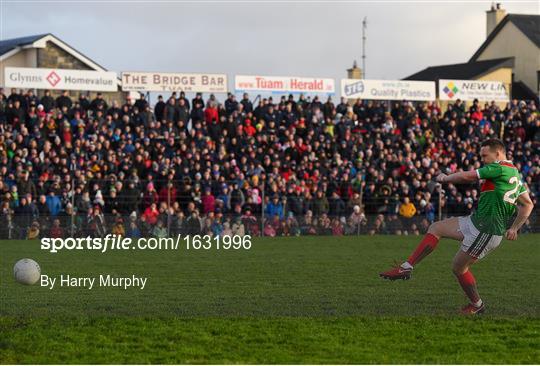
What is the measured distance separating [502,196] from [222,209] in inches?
633

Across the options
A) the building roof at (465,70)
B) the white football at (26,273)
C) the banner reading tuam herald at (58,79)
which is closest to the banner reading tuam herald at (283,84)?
the banner reading tuam herald at (58,79)

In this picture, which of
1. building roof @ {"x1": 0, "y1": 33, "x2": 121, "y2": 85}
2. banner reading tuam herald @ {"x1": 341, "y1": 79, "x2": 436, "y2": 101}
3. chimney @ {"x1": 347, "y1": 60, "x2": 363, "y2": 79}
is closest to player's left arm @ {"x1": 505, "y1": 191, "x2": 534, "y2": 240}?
banner reading tuam herald @ {"x1": 341, "y1": 79, "x2": 436, "y2": 101}

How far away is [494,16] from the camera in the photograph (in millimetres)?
58812

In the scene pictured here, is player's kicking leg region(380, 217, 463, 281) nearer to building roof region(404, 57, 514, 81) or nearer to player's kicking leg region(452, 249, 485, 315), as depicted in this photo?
player's kicking leg region(452, 249, 485, 315)

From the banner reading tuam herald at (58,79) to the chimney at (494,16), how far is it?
109ft

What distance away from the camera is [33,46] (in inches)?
1687

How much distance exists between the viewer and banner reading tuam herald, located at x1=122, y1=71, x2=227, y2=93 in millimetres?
31500

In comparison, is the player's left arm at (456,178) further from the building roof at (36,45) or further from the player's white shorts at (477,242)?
the building roof at (36,45)

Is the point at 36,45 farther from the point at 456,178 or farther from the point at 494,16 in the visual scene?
the point at 456,178

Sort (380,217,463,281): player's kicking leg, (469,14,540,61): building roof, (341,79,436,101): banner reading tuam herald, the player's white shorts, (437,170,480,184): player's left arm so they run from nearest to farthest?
(437,170,480,184): player's left arm
the player's white shorts
(380,217,463,281): player's kicking leg
(341,79,436,101): banner reading tuam herald
(469,14,540,61): building roof

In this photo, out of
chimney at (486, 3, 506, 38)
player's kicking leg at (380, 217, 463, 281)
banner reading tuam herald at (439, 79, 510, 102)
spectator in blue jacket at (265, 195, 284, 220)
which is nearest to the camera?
player's kicking leg at (380, 217, 463, 281)

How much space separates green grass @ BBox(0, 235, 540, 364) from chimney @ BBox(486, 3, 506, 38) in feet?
142

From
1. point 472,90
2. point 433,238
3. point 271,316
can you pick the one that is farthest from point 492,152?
point 472,90

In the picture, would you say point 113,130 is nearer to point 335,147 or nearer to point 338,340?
point 335,147
